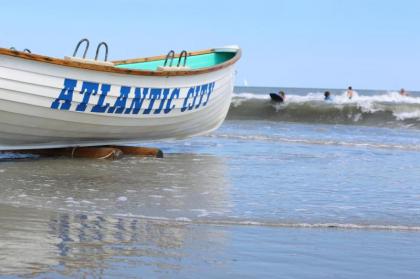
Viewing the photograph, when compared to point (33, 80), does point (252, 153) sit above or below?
below

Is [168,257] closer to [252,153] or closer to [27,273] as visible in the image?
[27,273]

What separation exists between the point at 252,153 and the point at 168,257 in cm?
772

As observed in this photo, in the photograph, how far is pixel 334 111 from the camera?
32.1m

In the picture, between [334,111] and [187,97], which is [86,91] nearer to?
[187,97]

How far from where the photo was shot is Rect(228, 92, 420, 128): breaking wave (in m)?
30.1

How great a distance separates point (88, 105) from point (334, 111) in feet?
76.4

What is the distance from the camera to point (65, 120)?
9.65m

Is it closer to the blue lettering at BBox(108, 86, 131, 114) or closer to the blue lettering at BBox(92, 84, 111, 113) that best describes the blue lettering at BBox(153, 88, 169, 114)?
the blue lettering at BBox(108, 86, 131, 114)

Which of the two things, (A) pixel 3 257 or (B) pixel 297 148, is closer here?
(A) pixel 3 257

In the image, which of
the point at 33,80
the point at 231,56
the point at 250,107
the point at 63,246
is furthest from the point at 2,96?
the point at 250,107

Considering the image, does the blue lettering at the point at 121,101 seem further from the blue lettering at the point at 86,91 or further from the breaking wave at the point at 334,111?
the breaking wave at the point at 334,111

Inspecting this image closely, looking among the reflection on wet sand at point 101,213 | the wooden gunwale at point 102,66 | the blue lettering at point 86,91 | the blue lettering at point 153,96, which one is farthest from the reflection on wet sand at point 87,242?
the blue lettering at point 153,96

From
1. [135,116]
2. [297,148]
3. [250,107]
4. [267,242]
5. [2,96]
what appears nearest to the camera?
[267,242]

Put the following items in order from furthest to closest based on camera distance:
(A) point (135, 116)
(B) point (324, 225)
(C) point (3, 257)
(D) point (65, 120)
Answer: (A) point (135, 116) → (D) point (65, 120) → (B) point (324, 225) → (C) point (3, 257)
